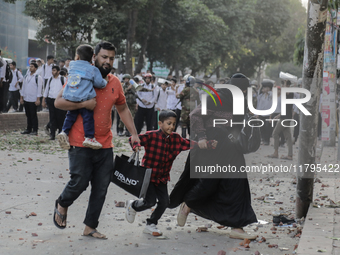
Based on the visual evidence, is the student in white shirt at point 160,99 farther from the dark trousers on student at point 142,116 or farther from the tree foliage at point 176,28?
the tree foliage at point 176,28

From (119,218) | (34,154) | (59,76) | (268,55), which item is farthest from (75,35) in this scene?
(268,55)

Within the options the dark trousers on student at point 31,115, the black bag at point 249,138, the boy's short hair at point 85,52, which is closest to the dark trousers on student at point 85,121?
the boy's short hair at point 85,52

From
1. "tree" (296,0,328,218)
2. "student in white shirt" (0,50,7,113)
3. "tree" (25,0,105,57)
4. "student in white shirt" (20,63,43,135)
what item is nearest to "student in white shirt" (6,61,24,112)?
"student in white shirt" (0,50,7,113)

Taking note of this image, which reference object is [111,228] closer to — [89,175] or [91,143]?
[89,175]

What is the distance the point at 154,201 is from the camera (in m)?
4.99

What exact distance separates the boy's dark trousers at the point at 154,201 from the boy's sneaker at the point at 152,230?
43mm

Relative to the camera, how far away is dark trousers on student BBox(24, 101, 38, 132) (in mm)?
14055

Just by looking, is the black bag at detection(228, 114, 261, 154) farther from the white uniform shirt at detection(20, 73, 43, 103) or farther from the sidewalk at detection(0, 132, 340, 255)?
the white uniform shirt at detection(20, 73, 43, 103)

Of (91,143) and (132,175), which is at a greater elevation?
(91,143)

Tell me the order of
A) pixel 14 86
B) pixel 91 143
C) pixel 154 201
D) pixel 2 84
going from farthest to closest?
pixel 14 86 → pixel 2 84 → pixel 154 201 → pixel 91 143

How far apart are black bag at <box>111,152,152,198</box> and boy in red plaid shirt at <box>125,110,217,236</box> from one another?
0.20 m

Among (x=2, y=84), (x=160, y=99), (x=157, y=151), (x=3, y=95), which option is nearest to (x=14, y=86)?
(x=3, y=95)

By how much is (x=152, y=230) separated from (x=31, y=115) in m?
9.90

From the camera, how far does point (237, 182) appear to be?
16.8 ft
